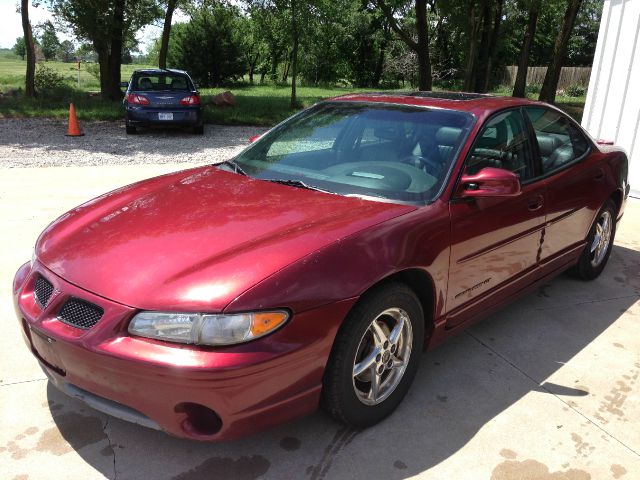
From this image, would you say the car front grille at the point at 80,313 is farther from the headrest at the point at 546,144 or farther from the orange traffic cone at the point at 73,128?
the orange traffic cone at the point at 73,128

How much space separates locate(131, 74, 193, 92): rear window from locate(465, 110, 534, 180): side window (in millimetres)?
10871

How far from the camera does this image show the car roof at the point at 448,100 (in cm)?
348

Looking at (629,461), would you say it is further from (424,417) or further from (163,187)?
(163,187)

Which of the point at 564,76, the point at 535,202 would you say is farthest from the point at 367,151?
the point at 564,76

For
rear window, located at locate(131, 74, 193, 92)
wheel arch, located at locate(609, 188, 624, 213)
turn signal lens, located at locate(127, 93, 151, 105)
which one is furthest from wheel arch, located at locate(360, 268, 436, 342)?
rear window, located at locate(131, 74, 193, 92)

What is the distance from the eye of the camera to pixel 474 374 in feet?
11.1

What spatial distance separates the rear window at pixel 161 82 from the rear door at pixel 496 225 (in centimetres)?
1097

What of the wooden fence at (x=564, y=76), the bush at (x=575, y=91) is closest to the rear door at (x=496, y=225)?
the bush at (x=575, y=91)

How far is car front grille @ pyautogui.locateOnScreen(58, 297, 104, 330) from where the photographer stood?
2283mm

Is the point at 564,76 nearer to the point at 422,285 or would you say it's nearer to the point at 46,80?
the point at 46,80

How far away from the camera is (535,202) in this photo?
3602mm

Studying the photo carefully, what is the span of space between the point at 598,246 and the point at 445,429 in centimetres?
281

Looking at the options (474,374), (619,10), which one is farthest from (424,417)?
(619,10)

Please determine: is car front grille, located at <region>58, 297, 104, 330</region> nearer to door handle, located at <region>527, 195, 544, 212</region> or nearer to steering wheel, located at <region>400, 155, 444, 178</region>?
steering wheel, located at <region>400, 155, 444, 178</region>
